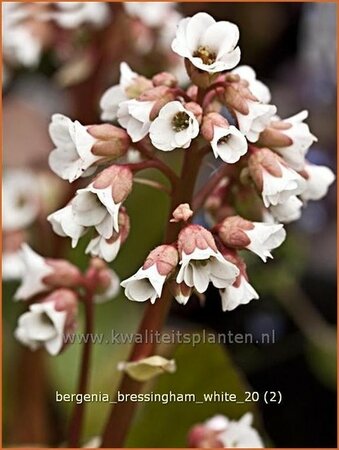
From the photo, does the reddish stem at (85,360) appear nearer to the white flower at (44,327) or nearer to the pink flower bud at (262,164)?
the white flower at (44,327)

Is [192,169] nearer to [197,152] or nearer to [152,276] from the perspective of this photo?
[197,152]

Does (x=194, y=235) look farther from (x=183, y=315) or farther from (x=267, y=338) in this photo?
(x=183, y=315)

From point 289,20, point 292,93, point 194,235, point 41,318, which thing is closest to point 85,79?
point 41,318

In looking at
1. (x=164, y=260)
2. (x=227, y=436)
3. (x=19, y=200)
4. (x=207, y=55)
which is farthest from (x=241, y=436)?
(x=19, y=200)

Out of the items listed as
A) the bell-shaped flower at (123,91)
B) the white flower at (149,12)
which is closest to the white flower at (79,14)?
the white flower at (149,12)

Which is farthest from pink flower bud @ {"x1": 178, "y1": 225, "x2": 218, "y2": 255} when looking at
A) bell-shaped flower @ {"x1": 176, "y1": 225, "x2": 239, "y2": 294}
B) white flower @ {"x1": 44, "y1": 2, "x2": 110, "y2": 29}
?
white flower @ {"x1": 44, "y1": 2, "x2": 110, "y2": 29}

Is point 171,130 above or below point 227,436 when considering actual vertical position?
above

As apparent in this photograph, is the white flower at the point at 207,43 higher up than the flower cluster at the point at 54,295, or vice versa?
the white flower at the point at 207,43

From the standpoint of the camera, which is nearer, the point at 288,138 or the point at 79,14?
the point at 288,138
